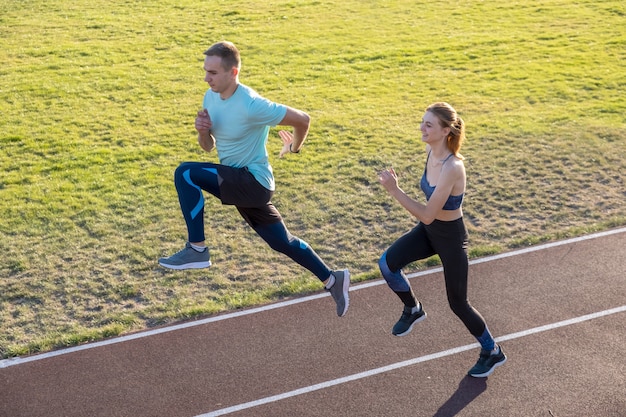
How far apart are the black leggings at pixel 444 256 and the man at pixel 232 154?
87cm

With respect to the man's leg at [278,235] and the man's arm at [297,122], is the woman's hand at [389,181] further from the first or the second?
the man's leg at [278,235]

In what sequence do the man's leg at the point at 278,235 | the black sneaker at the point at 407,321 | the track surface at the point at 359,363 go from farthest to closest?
the black sneaker at the point at 407,321 → the track surface at the point at 359,363 → the man's leg at the point at 278,235

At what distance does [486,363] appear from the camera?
787cm

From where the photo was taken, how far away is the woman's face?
6594 millimetres

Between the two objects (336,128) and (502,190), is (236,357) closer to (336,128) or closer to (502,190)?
(502,190)

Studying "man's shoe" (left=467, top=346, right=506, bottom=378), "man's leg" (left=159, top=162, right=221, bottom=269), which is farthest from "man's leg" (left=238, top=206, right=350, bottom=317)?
"man's shoe" (left=467, top=346, right=506, bottom=378)

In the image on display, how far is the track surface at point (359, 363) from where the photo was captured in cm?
755

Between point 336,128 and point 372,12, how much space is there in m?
8.74

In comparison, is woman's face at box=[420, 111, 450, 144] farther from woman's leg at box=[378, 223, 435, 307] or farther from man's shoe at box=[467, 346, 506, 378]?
man's shoe at box=[467, 346, 506, 378]

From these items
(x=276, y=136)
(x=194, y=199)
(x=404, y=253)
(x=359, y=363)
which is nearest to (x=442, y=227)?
(x=404, y=253)

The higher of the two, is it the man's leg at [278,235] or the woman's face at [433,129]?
the woman's face at [433,129]

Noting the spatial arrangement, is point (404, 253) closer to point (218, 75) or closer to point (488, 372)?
point (488, 372)

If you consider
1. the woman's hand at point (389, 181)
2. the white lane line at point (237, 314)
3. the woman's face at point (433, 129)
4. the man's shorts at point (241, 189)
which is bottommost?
the white lane line at point (237, 314)

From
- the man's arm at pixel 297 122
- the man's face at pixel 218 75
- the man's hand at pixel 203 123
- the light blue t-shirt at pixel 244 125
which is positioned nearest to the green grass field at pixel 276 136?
the light blue t-shirt at pixel 244 125
